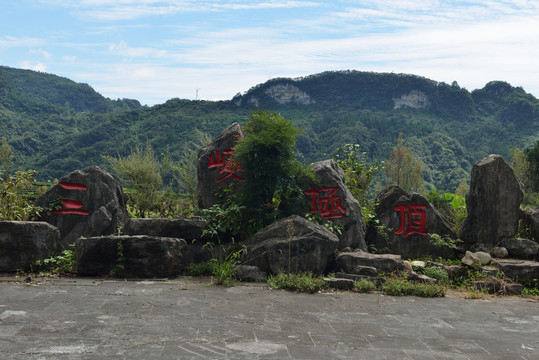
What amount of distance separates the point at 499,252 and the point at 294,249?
149 inches

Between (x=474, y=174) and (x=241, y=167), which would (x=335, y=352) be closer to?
(x=241, y=167)

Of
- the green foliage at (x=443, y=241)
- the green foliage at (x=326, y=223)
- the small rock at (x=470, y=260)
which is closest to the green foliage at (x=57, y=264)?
the green foliage at (x=326, y=223)

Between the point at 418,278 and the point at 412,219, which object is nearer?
the point at 418,278

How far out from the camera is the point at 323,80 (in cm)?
9919

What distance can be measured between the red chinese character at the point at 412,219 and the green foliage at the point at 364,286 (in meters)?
2.24

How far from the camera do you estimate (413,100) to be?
95.9 m

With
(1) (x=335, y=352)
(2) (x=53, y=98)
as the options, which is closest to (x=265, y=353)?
(1) (x=335, y=352)

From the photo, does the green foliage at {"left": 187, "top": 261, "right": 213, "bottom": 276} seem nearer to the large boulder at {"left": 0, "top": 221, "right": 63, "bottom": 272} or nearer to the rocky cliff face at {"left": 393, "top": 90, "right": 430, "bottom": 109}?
the large boulder at {"left": 0, "top": 221, "right": 63, "bottom": 272}

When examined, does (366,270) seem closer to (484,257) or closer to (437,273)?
(437,273)

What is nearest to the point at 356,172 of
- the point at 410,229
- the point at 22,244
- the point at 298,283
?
the point at 410,229

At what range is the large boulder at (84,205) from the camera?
8617 mm

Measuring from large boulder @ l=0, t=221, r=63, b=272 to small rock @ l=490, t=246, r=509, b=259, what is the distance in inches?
292

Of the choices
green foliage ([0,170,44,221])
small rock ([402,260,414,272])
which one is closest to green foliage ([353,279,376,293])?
small rock ([402,260,414,272])

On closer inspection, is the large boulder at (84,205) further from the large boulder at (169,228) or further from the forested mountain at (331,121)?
the forested mountain at (331,121)
